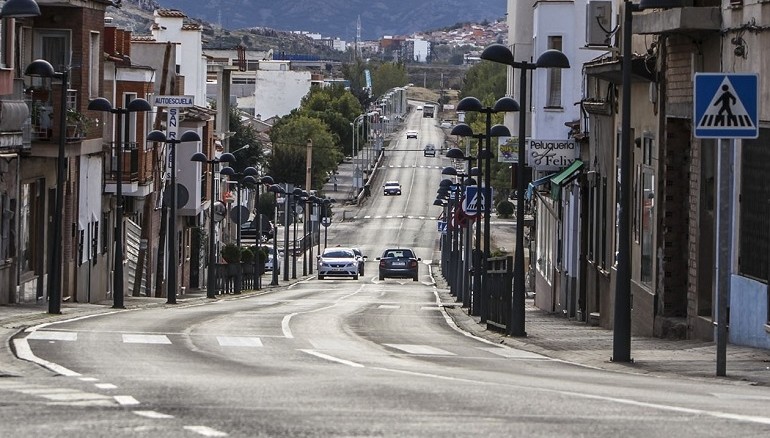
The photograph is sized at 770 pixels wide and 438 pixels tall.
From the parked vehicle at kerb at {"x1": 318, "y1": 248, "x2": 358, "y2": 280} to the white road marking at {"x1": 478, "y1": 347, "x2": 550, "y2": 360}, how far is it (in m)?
57.6

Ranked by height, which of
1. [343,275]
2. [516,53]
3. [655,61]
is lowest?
[343,275]

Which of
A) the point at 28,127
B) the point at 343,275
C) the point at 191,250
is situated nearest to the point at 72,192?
the point at 28,127

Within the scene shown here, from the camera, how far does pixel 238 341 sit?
22.0 m

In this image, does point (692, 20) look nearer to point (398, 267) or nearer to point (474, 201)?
point (474, 201)

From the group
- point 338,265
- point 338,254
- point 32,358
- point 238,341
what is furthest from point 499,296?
point 338,254

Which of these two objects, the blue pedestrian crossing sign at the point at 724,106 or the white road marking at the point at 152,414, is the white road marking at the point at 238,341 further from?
the white road marking at the point at 152,414

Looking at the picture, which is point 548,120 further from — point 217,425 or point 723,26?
point 217,425

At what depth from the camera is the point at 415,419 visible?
10.8 m

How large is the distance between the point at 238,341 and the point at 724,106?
27.3ft

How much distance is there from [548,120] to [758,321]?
3327 centimetres

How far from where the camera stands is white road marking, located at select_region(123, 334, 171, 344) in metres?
20.8

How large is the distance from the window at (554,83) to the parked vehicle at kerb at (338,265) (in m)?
28.1

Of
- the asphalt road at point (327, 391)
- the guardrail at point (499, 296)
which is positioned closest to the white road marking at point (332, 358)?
the asphalt road at point (327, 391)

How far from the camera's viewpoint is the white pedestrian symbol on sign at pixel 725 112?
1638cm
